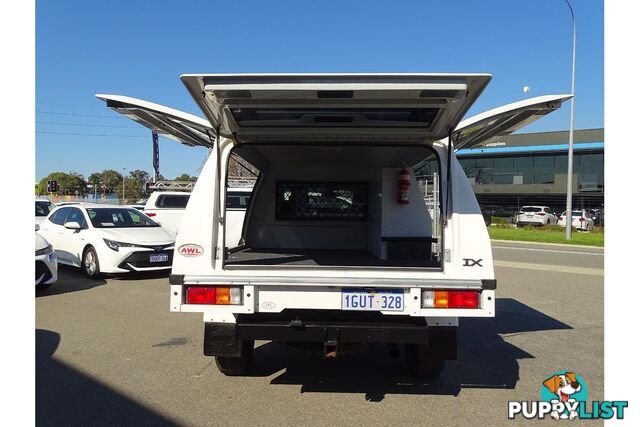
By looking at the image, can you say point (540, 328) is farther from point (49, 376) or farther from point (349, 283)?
point (49, 376)

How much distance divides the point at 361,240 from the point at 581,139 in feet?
155

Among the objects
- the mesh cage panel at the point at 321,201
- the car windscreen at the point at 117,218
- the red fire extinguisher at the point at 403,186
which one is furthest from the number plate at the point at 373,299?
the car windscreen at the point at 117,218

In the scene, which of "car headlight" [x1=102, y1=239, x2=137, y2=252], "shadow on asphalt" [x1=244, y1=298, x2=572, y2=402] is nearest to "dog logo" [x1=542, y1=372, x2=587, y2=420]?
"shadow on asphalt" [x1=244, y1=298, x2=572, y2=402]

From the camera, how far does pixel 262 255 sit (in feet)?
17.5

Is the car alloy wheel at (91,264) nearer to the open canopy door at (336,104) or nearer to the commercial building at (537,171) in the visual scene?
the open canopy door at (336,104)

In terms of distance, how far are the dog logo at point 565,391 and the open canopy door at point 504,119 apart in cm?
238

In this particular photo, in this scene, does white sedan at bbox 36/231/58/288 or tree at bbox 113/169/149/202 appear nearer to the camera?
white sedan at bbox 36/231/58/288

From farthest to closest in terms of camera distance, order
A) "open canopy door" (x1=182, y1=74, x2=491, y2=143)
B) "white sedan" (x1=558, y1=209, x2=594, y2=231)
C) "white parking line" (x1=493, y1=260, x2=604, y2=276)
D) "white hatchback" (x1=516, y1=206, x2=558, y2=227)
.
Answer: "white hatchback" (x1=516, y1=206, x2=558, y2=227), "white sedan" (x1=558, y1=209, x2=594, y2=231), "white parking line" (x1=493, y1=260, x2=604, y2=276), "open canopy door" (x1=182, y1=74, x2=491, y2=143)

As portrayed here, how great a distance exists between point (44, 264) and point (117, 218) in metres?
2.89

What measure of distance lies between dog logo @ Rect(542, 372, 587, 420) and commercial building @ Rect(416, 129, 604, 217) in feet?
136

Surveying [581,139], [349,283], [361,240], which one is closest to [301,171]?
[361,240]

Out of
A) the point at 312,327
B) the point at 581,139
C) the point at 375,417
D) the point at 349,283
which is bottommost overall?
the point at 375,417

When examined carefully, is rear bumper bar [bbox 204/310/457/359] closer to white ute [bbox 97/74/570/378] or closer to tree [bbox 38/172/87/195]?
white ute [bbox 97/74/570/378]

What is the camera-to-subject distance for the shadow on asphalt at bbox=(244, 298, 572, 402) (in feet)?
14.4
